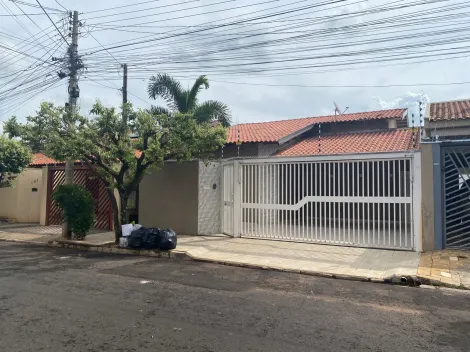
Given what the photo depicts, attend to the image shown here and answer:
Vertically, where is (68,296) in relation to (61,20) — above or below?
below

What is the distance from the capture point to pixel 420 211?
8.91 metres

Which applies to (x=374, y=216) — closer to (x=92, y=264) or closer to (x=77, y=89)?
(x=92, y=264)

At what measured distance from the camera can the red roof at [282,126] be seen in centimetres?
1558

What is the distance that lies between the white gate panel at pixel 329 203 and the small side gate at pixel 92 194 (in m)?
5.73

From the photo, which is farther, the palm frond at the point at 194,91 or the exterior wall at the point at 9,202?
the exterior wall at the point at 9,202

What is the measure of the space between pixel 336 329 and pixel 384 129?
581 inches

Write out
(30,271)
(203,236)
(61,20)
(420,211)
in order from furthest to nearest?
1. (61,20)
2. (203,236)
3. (420,211)
4. (30,271)

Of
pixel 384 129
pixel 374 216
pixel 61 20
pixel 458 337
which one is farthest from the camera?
pixel 384 129

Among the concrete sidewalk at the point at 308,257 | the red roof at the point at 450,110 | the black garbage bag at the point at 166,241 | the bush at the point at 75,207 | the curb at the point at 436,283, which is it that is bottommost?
the curb at the point at 436,283

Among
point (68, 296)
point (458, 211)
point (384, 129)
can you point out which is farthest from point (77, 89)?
point (384, 129)

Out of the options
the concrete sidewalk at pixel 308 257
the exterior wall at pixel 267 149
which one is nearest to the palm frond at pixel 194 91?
the exterior wall at pixel 267 149

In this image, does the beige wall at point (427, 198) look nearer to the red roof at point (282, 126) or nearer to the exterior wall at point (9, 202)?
the red roof at point (282, 126)

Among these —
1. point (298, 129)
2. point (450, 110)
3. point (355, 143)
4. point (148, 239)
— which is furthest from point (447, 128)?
point (148, 239)

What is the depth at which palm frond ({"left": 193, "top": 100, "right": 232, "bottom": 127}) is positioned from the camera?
1416cm
